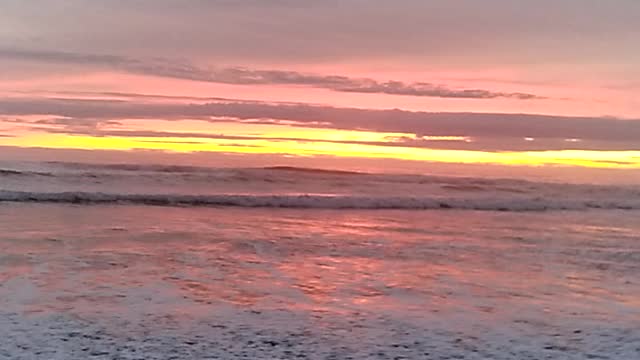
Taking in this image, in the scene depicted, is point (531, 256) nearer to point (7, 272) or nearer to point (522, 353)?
point (522, 353)

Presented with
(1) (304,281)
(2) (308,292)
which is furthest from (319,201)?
(2) (308,292)

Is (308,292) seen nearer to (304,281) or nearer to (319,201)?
(304,281)

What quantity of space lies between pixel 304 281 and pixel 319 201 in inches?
468

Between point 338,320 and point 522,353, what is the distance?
174 cm

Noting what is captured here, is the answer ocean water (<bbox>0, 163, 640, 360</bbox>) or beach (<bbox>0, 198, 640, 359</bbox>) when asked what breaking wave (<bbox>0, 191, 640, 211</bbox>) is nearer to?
ocean water (<bbox>0, 163, 640, 360</bbox>)

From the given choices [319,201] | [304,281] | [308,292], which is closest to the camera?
[308,292]

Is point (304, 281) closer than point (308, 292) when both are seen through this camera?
No

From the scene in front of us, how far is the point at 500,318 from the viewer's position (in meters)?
7.48

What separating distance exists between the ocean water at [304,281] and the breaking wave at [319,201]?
0.14m

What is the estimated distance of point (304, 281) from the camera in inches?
358

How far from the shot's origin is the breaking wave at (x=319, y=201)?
19.0m

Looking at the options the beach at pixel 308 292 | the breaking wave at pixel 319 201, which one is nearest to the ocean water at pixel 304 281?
the beach at pixel 308 292

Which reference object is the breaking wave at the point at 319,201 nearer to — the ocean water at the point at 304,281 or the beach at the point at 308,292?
the ocean water at the point at 304,281

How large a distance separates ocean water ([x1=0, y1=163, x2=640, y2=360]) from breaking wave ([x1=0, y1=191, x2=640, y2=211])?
0.14 m
